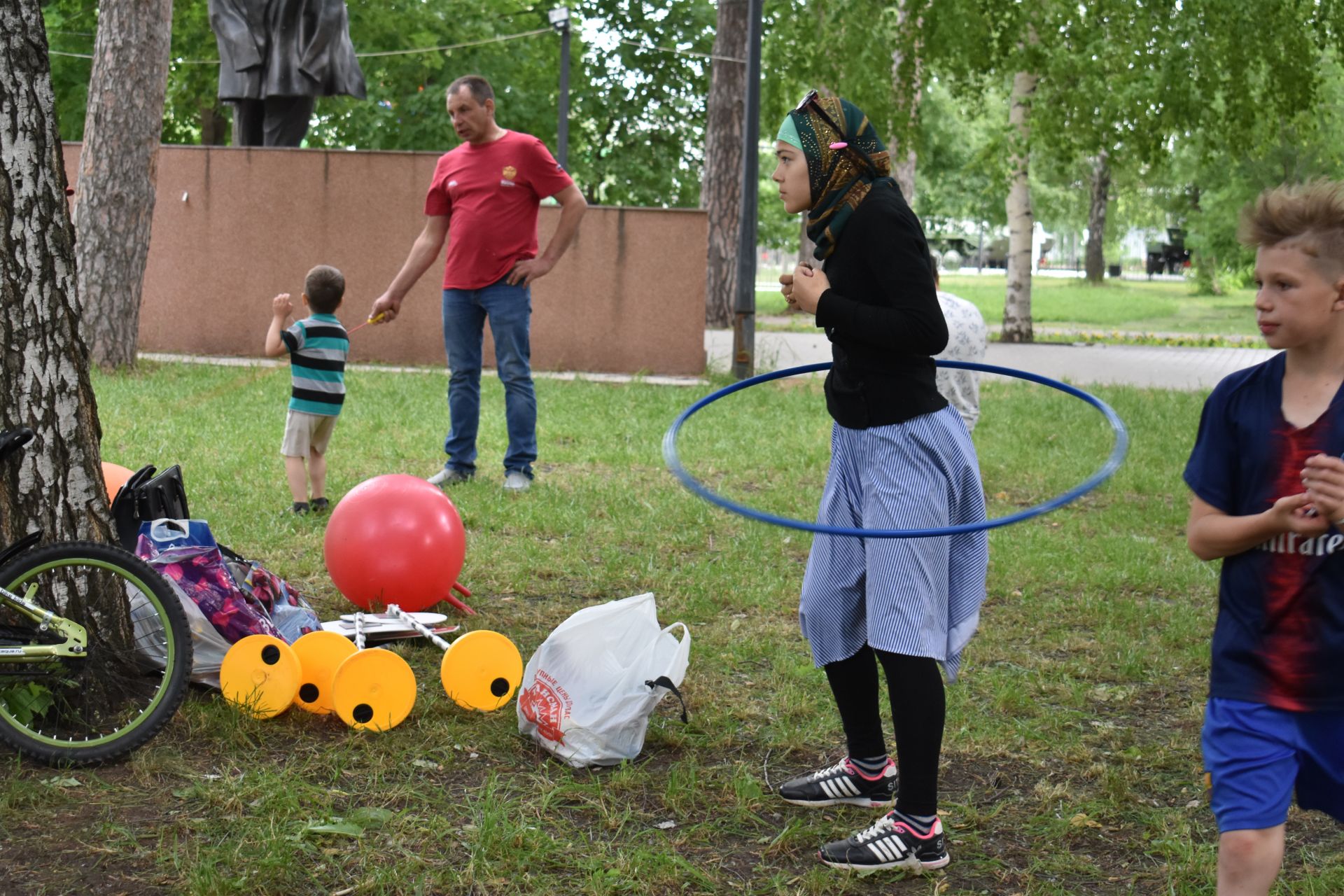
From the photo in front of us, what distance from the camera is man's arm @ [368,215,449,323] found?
313 inches

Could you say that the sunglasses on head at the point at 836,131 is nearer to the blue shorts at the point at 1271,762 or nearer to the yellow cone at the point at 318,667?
the blue shorts at the point at 1271,762

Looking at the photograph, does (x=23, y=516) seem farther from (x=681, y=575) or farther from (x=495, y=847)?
(x=681, y=575)

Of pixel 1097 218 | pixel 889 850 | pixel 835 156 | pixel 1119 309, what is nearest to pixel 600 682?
pixel 889 850

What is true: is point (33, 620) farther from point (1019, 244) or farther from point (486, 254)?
point (1019, 244)

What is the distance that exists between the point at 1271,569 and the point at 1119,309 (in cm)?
3273


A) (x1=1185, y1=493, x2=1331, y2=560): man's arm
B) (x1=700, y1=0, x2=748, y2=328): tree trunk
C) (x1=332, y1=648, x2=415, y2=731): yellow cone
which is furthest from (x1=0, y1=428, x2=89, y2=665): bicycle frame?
(x1=700, y1=0, x2=748, y2=328): tree trunk

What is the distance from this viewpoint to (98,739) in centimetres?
408

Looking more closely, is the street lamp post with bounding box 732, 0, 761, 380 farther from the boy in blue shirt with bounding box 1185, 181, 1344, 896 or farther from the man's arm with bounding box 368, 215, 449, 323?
the boy in blue shirt with bounding box 1185, 181, 1344, 896

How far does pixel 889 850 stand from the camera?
353 centimetres

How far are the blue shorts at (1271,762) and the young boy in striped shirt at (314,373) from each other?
214 inches

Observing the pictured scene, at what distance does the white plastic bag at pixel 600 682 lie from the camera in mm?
4191

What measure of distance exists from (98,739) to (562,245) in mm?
4824

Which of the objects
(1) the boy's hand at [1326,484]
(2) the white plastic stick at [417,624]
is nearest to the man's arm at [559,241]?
(2) the white plastic stick at [417,624]

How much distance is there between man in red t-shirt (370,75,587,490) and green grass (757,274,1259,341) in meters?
12.5
